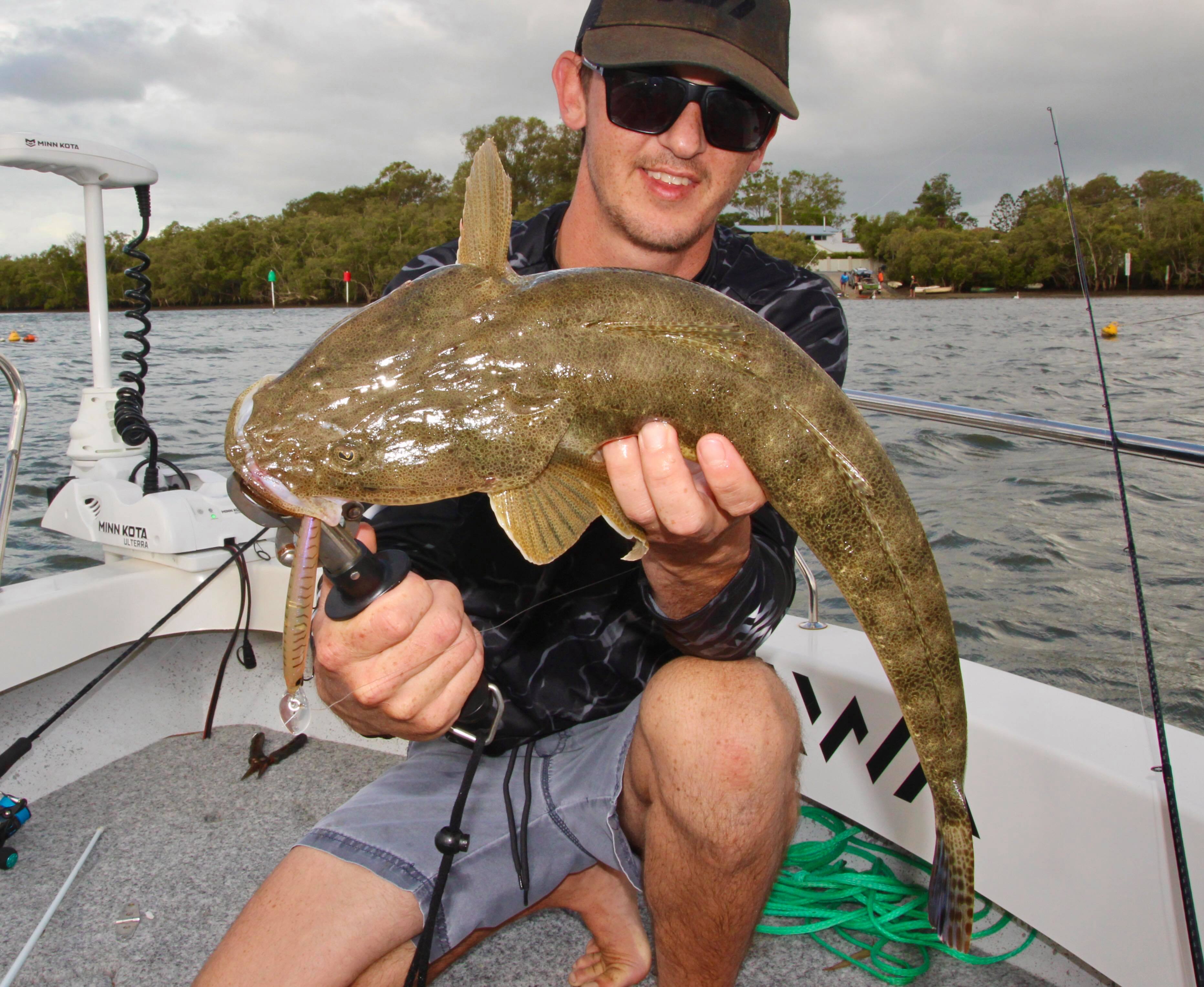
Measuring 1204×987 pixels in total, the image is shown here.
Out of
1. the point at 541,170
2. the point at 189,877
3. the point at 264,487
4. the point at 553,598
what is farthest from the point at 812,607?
the point at 541,170

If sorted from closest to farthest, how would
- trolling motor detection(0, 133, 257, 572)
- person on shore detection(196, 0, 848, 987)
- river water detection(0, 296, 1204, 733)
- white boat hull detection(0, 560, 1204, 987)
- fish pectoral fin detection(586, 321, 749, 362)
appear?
fish pectoral fin detection(586, 321, 749, 362)
person on shore detection(196, 0, 848, 987)
white boat hull detection(0, 560, 1204, 987)
trolling motor detection(0, 133, 257, 572)
river water detection(0, 296, 1204, 733)

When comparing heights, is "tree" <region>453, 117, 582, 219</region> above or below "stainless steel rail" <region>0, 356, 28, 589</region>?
above

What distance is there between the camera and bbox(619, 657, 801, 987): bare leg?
2053mm

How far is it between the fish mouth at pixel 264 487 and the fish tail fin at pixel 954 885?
1.54 m

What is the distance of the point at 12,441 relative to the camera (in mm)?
3008

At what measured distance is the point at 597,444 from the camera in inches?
62.3

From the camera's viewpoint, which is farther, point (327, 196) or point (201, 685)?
point (327, 196)

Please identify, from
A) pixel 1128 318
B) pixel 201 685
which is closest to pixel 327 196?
pixel 1128 318

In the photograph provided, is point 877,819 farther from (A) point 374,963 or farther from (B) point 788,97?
(B) point 788,97

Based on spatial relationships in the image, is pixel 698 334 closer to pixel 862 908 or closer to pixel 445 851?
pixel 445 851

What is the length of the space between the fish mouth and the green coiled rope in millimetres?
1889

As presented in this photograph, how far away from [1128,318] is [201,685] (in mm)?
20933

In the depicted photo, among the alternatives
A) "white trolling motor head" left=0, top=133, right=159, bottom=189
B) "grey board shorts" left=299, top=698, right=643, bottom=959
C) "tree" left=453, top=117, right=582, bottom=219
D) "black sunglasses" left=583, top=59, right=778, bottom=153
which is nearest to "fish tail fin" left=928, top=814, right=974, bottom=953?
"grey board shorts" left=299, top=698, right=643, bottom=959

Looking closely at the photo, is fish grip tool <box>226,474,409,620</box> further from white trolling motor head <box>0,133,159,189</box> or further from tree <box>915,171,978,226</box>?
tree <box>915,171,978,226</box>
